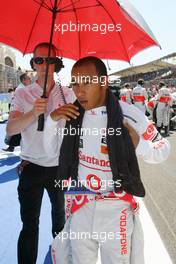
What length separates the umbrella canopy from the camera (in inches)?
99.9

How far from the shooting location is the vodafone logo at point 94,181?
6.88 ft

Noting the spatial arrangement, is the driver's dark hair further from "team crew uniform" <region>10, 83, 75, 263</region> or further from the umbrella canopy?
"team crew uniform" <region>10, 83, 75, 263</region>

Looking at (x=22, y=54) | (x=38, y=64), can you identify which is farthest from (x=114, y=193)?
(x=22, y=54)

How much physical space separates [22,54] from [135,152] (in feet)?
5.16

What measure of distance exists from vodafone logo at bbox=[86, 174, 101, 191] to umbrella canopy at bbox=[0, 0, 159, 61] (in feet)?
3.43

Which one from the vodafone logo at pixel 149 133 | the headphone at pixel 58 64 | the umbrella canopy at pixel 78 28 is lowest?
the vodafone logo at pixel 149 133

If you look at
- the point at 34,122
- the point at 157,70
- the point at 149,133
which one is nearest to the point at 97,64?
the point at 149,133

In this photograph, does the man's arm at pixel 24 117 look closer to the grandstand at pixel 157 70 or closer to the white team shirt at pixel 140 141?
the white team shirt at pixel 140 141

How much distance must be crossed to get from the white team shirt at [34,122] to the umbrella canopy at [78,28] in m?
0.42

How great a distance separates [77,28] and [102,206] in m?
1.52

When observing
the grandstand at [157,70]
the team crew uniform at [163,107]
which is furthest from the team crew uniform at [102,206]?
the grandstand at [157,70]

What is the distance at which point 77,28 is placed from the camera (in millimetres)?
2881

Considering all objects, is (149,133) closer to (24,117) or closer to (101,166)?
(101,166)

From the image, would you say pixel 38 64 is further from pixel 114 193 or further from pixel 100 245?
pixel 100 245
